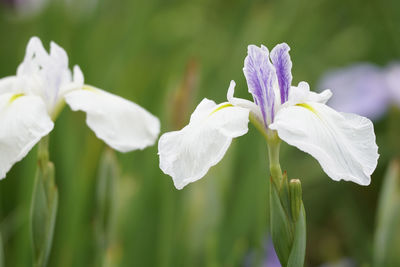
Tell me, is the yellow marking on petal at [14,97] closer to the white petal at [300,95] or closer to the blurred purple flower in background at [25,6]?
the white petal at [300,95]

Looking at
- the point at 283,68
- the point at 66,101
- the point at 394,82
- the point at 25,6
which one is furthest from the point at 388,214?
the point at 25,6

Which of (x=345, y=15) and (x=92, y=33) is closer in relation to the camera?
(x=92, y=33)

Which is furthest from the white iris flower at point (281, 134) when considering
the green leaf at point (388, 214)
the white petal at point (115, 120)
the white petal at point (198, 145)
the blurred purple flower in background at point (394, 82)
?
the blurred purple flower in background at point (394, 82)

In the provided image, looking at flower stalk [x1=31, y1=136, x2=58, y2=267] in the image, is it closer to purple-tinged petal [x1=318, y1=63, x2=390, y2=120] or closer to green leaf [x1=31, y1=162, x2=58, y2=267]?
green leaf [x1=31, y1=162, x2=58, y2=267]

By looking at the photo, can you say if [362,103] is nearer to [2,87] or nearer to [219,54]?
[219,54]

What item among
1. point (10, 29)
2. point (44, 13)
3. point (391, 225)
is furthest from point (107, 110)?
point (10, 29)

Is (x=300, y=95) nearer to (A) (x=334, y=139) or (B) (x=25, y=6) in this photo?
(A) (x=334, y=139)
